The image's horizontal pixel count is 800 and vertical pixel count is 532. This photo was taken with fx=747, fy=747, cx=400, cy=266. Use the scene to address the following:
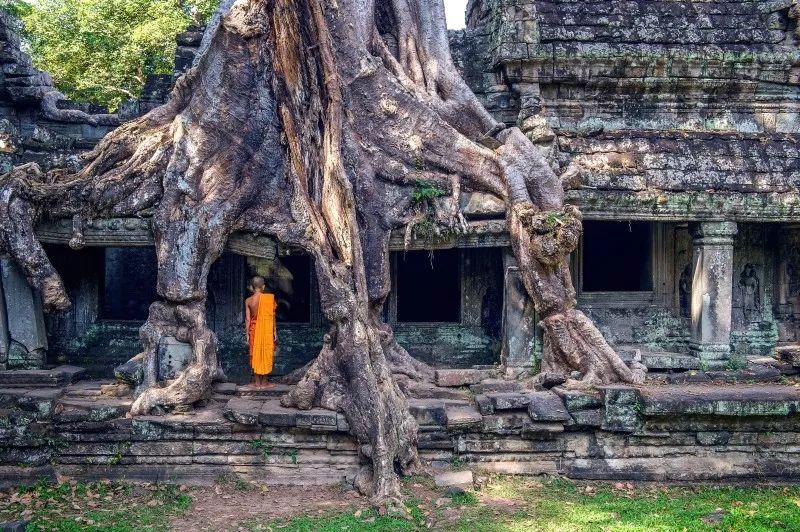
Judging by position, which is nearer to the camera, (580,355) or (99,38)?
(580,355)

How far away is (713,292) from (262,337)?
5.09m

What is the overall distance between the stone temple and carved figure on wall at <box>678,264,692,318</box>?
22mm

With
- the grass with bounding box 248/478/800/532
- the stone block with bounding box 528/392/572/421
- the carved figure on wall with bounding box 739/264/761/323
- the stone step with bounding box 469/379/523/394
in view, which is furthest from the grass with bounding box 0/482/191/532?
the carved figure on wall with bounding box 739/264/761/323

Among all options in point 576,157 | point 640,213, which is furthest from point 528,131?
point 640,213

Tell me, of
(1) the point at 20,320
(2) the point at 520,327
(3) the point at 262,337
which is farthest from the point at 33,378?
(2) the point at 520,327

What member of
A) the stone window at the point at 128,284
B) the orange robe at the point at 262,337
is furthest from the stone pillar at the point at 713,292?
the stone window at the point at 128,284

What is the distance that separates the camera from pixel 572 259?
9680 millimetres

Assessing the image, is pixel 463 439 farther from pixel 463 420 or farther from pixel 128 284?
pixel 128 284

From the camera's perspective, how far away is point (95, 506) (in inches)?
247

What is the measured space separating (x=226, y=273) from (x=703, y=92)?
6689mm

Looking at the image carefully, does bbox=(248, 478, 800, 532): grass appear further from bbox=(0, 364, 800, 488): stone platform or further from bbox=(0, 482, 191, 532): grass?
bbox=(0, 482, 191, 532): grass

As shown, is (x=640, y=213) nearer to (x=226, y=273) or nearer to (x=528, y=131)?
(x=528, y=131)

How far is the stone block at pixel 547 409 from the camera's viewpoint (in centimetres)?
691

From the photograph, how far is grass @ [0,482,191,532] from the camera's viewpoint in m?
5.82
